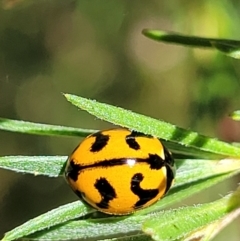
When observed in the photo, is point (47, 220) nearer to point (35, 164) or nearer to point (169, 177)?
point (35, 164)

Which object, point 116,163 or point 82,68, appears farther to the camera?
point 82,68

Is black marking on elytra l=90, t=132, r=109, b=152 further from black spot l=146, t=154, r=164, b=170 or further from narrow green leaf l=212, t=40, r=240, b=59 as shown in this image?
narrow green leaf l=212, t=40, r=240, b=59

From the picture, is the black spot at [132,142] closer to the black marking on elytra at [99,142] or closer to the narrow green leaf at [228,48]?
the black marking on elytra at [99,142]

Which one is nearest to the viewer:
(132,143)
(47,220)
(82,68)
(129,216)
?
(47,220)

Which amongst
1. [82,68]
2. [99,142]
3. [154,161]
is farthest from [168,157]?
[82,68]

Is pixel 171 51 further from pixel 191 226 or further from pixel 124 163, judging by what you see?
pixel 191 226

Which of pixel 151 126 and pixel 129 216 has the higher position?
pixel 151 126

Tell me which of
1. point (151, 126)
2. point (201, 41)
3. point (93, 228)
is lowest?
point (93, 228)

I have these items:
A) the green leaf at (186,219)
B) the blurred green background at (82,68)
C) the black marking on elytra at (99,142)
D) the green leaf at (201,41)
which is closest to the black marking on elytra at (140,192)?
the black marking on elytra at (99,142)
